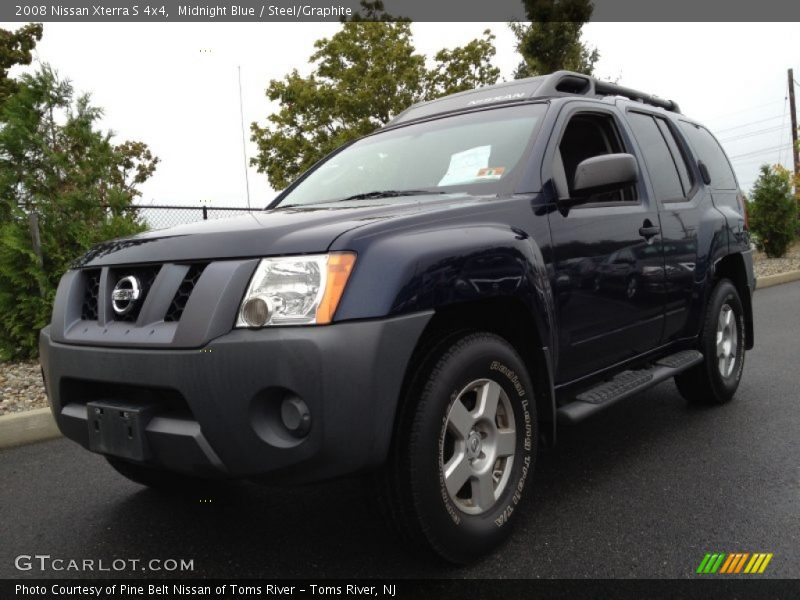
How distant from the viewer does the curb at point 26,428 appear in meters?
4.28

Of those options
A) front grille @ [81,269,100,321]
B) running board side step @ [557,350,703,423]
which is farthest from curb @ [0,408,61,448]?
running board side step @ [557,350,703,423]

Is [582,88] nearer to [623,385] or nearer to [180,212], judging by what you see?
[623,385]

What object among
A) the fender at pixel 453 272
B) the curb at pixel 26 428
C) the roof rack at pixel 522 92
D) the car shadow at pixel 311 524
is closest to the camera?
the fender at pixel 453 272

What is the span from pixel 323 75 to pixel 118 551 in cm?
2571

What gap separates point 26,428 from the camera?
4.36 metres

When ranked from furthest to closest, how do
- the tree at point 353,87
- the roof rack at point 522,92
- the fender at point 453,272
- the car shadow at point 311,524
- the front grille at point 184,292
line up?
1. the tree at point 353,87
2. the roof rack at point 522,92
3. the car shadow at point 311,524
4. the front grille at point 184,292
5. the fender at point 453,272

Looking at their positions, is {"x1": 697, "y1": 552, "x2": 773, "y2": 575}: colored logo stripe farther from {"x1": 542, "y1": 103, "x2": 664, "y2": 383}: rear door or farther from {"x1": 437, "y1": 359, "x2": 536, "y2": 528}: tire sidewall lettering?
{"x1": 542, "y1": 103, "x2": 664, "y2": 383}: rear door

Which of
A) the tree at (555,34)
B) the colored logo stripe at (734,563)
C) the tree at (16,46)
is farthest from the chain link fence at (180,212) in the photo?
the tree at (555,34)

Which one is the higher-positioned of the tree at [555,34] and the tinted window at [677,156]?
the tree at [555,34]

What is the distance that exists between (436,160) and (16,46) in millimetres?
22179

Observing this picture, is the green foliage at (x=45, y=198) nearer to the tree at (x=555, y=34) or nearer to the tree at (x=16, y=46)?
the tree at (x=16, y=46)

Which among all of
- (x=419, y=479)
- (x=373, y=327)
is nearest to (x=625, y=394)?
(x=419, y=479)

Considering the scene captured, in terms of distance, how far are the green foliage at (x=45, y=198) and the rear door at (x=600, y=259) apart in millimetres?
4667

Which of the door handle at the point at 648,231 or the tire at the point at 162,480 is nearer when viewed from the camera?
the tire at the point at 162,480
